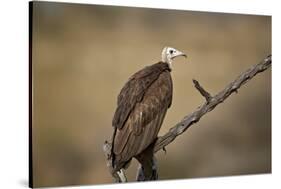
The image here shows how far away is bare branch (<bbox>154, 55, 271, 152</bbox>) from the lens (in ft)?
11.4

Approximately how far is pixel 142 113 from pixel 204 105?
1.41 feet

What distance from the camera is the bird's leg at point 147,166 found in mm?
3410

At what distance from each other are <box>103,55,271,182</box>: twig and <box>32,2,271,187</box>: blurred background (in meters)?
0.03

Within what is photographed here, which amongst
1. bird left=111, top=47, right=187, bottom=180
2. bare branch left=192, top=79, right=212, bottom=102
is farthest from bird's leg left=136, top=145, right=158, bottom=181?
bare branch left=192, top=79, right=212, bottom=102

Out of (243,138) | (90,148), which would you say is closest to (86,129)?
(90,148)

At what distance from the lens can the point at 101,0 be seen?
330cm

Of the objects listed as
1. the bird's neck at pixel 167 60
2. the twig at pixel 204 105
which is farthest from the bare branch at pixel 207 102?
the bird's neck at pixel 167 60

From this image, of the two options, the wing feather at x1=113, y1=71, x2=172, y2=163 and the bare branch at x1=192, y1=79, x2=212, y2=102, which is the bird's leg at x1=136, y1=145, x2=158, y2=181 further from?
the bare branch at x1=192, y1=79, x2=212, y2=102

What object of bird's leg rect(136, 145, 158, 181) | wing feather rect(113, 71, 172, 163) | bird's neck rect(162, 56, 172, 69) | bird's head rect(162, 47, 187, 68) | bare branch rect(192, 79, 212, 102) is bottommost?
bird's leg rect(136, 145, 158, 181)

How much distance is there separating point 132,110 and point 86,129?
300 millimetres

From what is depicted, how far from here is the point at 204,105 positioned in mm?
3572

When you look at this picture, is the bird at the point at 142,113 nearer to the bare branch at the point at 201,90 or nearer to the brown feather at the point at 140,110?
the brown feather at the point at 140,110

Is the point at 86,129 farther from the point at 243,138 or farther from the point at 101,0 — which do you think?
the point at 243,138
